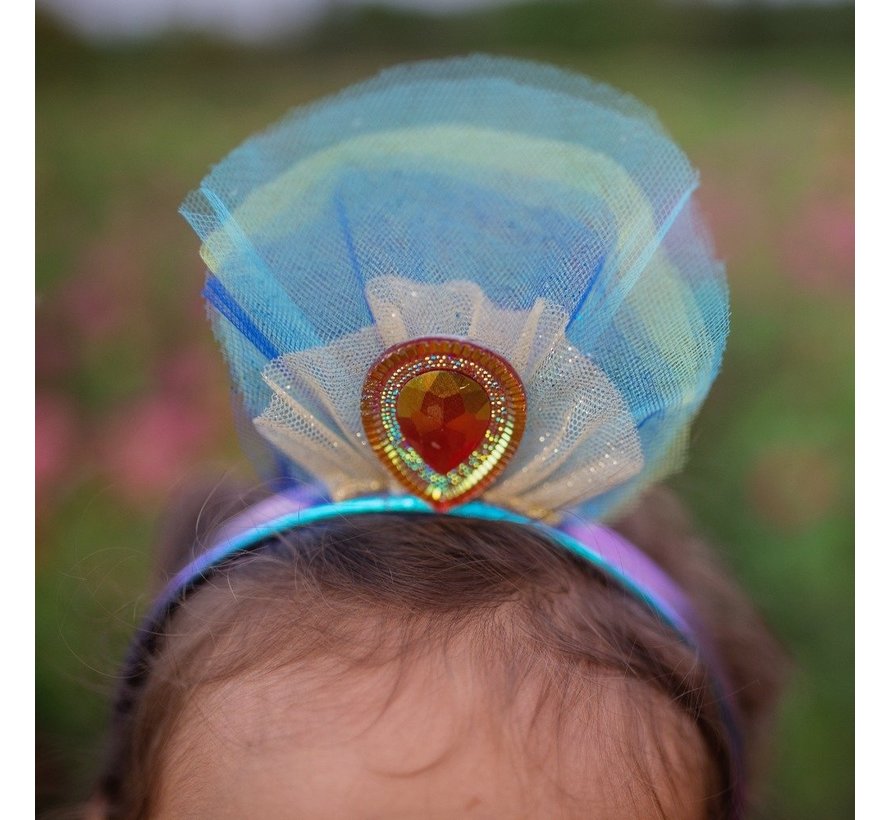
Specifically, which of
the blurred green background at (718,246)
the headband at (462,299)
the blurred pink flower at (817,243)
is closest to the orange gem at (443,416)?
the headband at (462,299)

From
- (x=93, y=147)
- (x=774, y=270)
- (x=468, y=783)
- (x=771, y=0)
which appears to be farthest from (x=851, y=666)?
(x=93, y=147)

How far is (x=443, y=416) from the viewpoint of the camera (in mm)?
523

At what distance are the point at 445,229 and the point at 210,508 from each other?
31 cm

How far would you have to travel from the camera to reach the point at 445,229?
54cm

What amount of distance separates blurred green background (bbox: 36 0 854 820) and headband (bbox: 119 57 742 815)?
71 centimetres

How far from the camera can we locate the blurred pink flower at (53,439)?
1365 mm

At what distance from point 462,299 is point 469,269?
22 mm

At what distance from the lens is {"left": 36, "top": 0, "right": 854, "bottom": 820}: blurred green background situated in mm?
1364

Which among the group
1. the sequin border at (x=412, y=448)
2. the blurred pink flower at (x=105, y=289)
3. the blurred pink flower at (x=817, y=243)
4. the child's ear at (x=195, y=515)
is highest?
the blurred pink flower at (x=817, y=243)

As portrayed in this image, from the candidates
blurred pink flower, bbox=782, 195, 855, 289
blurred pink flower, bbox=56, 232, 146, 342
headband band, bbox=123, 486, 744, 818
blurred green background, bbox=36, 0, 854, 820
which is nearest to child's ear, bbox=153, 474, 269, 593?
headband band, bbox=123, 486, 744, 818

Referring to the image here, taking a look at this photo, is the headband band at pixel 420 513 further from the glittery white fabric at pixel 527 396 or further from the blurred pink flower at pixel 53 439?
the blurred pink flower at pixel 53 439

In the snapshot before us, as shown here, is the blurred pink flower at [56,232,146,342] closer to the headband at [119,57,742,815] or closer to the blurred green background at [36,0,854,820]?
the blurred green background at [36,0,854,820]

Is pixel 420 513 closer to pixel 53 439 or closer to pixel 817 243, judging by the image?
pixel 53 439

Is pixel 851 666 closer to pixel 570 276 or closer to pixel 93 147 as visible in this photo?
pixel 570 276
